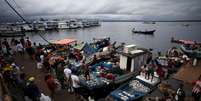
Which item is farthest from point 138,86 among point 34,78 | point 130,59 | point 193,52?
point 193,52

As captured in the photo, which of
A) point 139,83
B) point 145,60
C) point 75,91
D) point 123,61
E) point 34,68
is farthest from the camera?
point 145,60

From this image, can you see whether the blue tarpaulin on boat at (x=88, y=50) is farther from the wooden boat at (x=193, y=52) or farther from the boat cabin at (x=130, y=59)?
the wooden boat at (x=193, y=52)

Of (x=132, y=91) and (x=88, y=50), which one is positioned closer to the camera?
(x=132, y=91)

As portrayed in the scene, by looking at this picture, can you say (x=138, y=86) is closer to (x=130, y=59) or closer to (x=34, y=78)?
(x=130, y=59)

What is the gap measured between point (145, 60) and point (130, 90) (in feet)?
23.5

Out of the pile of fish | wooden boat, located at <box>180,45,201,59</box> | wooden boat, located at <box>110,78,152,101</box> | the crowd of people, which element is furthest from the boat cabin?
wooden boat, located at <box>180,45,201,59</box>

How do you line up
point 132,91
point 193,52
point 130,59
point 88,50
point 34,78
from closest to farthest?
1. point 34,78
2. point 132,91
3. point 130,59
4. point 193,52
5. point 88,50

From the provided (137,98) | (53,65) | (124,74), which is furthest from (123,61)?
(53,65)

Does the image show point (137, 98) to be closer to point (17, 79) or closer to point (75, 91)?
point (75, 91)

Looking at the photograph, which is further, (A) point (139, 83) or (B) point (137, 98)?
(A) point (139, 83)

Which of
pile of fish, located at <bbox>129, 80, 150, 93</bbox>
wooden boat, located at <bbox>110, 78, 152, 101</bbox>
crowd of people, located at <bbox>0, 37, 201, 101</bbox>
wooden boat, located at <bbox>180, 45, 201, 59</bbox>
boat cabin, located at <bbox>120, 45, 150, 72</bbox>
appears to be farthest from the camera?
wooden boat, located at <bbox>180, 45, 201, 59</bbox>

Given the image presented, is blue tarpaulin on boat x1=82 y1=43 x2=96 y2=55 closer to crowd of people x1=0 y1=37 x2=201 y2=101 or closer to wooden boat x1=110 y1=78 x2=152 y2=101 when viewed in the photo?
crowd of people x1=0 y1=37 x2=201 y2=101

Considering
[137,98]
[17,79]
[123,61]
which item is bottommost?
[137,98]

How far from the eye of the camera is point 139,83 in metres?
17.1
